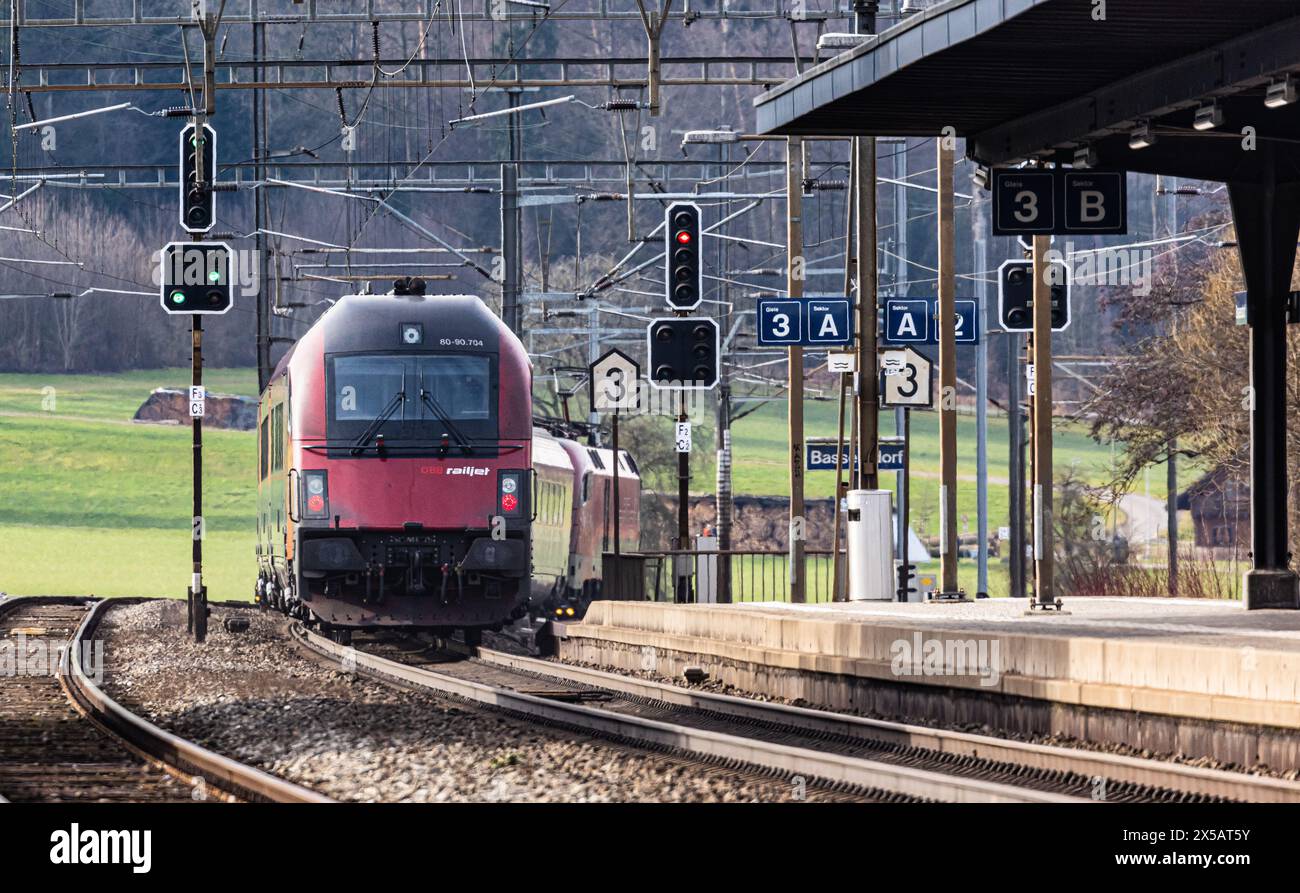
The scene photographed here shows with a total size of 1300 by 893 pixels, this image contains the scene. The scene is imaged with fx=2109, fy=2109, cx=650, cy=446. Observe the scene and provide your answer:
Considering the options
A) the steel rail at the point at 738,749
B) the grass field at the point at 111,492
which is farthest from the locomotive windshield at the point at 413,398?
the grass field at the point at 111,492

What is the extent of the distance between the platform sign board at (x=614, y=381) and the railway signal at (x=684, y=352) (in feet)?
1.06

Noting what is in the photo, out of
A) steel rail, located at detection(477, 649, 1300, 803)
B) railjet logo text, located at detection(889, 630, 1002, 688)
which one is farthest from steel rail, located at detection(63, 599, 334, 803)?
railjet logo text, located at detection(889, 630, 1002, 688)

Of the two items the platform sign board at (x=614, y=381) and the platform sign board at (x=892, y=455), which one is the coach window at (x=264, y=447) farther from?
the platform sign board at (x=892, y=455)

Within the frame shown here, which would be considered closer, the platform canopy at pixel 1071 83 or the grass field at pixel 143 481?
the platform canopy at pixel 1071 83

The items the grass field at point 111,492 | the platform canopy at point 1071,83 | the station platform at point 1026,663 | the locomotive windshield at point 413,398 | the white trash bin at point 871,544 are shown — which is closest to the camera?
the station platform at point 1026,663

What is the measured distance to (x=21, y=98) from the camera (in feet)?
288

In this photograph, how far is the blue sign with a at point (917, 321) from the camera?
2662cm

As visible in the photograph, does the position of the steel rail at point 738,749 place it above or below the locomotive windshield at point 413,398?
below

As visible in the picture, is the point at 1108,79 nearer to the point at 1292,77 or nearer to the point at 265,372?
the point at 1292,77

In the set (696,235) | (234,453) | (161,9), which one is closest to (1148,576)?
(696,235)

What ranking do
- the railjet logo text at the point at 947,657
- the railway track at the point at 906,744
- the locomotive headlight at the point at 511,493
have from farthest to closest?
the locomotive headlight at the point at 511,493 → the railjet logo text at the point at 947,657 → the railway track at the point at 906,744

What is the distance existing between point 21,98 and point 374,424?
231 feet
